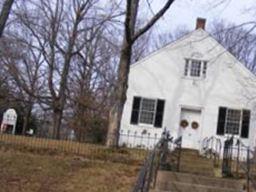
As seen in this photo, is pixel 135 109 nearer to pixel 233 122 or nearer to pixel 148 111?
pixel 148 111

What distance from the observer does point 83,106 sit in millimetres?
40781

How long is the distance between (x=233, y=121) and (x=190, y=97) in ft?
7.77

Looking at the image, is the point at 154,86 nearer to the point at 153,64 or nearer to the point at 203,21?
the point at 153,64

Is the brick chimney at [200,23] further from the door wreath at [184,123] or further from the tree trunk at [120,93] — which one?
the tree trunk at [120,93]

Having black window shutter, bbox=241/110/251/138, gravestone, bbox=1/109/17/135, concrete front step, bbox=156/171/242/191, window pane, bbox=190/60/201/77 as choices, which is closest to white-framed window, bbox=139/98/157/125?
window pane, bbox=190/60/201/77

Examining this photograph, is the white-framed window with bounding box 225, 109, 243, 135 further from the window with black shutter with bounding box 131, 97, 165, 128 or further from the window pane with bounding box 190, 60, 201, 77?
the window with black shutter with bounding box 131, 97, 165, 128

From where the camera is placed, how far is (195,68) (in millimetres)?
28672

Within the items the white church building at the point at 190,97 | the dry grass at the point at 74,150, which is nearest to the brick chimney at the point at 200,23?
the white church building at the point at 190,97

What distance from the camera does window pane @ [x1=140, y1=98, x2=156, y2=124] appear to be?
28.0m

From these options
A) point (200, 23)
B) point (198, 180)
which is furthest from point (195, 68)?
point (198, 180)

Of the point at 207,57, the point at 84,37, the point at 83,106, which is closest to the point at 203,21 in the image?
the point at 207,57

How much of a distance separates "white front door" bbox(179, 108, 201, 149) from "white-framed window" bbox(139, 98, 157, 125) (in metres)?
1.40

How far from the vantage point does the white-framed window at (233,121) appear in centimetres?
2784

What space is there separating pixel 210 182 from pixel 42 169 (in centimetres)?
409
